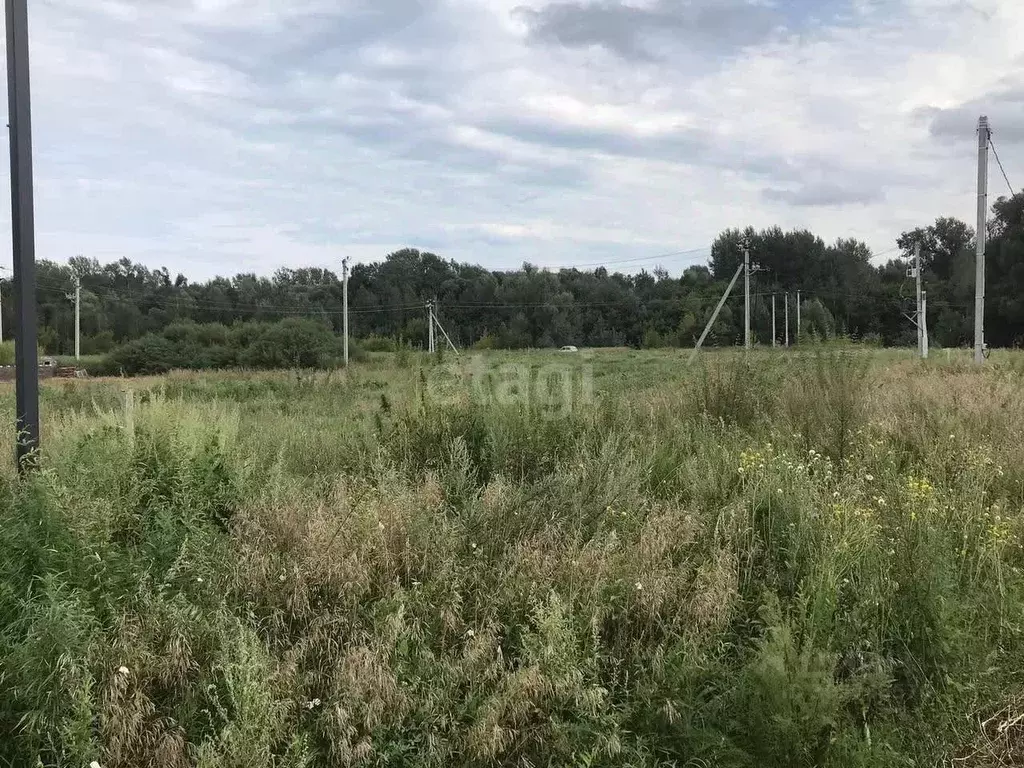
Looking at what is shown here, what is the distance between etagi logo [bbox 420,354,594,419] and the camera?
5859mm

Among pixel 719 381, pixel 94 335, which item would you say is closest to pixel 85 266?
pixel 94 335

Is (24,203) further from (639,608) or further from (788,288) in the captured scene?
(788,288)

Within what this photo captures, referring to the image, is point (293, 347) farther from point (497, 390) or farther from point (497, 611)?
point (497, 611)

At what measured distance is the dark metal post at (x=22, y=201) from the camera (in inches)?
158

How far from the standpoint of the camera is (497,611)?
10.4ft

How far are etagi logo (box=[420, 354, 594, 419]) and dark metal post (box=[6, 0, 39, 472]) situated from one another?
8.64ft

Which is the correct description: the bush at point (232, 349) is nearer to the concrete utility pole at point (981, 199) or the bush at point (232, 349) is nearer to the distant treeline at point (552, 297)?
the distant treeline at point (552, 297)

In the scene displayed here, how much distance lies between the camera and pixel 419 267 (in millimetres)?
70125

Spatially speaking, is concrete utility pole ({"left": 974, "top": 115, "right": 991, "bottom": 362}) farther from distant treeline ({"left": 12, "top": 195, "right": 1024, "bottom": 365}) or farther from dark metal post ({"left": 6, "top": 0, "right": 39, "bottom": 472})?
distant treeline ({"left": 12, "top": 195, "right": 1024, "bottom": 365})

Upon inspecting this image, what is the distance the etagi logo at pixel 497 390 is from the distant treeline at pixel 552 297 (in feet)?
154

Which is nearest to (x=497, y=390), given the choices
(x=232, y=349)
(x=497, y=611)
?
(x=497, y=611)

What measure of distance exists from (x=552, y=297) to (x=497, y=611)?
6969cm

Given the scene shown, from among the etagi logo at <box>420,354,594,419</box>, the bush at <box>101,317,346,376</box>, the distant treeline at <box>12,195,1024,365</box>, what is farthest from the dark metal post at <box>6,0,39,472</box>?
the distant treeline at <box>12,195,1024,365</box>

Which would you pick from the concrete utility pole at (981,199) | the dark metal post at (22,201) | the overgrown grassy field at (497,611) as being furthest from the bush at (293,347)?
the overgrown grassy field at (497,611)
